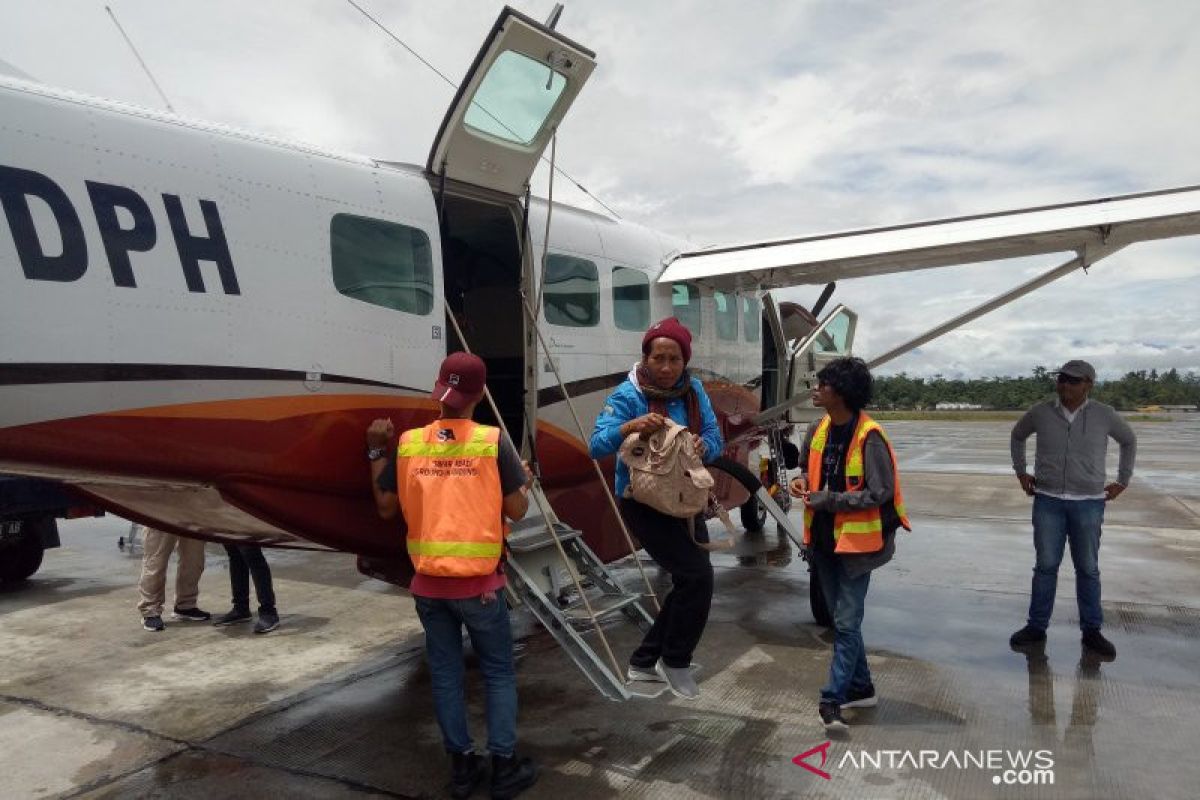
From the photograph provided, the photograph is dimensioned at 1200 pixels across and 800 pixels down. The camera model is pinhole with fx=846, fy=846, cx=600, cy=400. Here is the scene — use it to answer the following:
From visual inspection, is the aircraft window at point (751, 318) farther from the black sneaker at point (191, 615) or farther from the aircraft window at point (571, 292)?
the black sneaker at point (191, 615)

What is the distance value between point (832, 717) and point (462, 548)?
2.30 meters

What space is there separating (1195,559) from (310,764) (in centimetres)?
891

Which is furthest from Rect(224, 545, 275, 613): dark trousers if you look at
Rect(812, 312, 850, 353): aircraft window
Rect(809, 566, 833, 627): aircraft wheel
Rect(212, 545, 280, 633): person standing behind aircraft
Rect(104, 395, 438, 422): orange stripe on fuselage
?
Rect(812, 312, 850, 353): aircraft window

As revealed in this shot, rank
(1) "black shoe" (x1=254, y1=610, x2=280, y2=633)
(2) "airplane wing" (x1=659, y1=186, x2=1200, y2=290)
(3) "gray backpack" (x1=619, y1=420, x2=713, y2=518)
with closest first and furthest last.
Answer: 1. (3) "gray backpack" (x1=619, y1=420, x2=713, y2=518)
2. (2) "airplane wing" (x1=659, y1=186, x2=1200, y2=290)
3. (1) "black shoe" (x1=254, y1=610, x2=280, y2=633)

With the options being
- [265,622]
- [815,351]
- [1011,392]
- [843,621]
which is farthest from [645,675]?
[1011,392]

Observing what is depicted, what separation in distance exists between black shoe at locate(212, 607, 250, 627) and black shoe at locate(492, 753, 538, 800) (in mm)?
4118

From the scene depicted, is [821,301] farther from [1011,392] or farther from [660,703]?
[1011,392]

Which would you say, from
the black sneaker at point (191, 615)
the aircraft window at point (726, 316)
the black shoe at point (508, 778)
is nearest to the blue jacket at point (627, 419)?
the black shoe at point (508, 778)

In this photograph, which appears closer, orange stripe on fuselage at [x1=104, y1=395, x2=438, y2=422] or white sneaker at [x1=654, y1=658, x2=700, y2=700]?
orange stripe on fuselage at [x1=104, y1=395, x2=438, y2=422]

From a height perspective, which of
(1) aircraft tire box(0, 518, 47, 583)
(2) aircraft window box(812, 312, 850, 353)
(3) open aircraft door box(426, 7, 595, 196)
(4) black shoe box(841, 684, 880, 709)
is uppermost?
(3) open aircraft door box(426, 7, 595, 196)

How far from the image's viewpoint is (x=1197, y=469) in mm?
18328

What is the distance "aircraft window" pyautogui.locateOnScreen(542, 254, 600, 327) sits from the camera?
19.0 feet

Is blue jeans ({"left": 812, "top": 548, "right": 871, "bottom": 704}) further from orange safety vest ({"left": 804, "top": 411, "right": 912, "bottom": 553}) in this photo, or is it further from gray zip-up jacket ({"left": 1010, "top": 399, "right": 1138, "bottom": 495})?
gray zip-up jacket ({"left": 1010, "top": 399, "right": 1138, "bottom": 495})

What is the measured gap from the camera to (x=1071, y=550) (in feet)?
18.8
